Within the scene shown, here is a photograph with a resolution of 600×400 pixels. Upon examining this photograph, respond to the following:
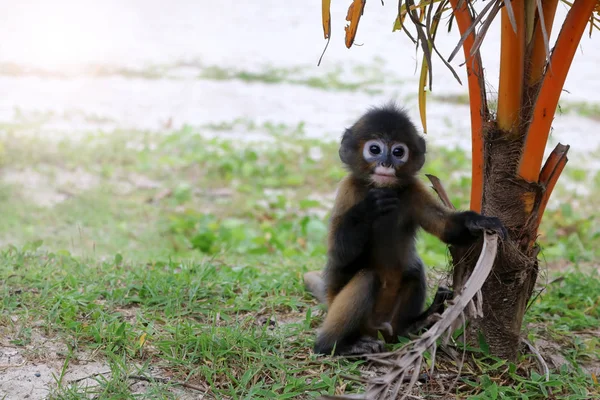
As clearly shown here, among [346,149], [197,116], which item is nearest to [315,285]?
[346,149]

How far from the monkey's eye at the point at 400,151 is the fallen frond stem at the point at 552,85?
0.72 metres

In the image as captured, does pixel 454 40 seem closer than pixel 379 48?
Yes

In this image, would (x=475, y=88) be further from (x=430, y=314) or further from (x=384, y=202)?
(x=430, y=314)

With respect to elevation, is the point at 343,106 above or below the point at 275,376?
above

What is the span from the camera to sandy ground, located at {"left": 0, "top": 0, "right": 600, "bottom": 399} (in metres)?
11.3

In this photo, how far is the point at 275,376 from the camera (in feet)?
11.2

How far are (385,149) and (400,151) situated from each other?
9cm

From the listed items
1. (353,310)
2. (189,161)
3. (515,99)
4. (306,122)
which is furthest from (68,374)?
(306,122)

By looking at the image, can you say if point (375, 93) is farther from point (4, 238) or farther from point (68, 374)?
point (68, 374)

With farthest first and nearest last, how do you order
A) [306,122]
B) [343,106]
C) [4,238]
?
[343,106], [306,122], [4,238]

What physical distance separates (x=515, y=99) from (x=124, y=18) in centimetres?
1325

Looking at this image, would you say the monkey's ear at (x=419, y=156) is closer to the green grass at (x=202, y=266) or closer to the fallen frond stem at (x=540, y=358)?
the green grass at (x=202, y=266)

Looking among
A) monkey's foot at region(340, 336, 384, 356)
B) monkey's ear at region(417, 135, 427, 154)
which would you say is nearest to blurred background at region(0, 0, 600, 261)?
monkey's ear at region(417, 135, 427, 154)

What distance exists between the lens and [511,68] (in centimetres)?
324
